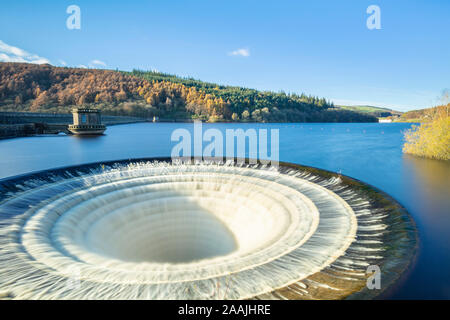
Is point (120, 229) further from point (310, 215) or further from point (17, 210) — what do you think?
point (310, 215)

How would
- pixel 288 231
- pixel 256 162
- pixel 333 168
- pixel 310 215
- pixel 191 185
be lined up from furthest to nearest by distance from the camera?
pixel 333 168 < pixel 256 162 < pixel 191 185 < pixel 310 215 < pixel 288 231

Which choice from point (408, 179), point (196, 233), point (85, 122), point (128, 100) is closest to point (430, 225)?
point (196, 233)

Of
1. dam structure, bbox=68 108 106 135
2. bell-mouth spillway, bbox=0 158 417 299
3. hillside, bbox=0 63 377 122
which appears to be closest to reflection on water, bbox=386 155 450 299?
bell-mouth spillway, bbox=0 158 417 299

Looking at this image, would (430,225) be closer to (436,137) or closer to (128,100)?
(436,137)

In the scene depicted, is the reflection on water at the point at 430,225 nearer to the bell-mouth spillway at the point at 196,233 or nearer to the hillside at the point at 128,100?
the bell-mouth spillway at the point at 196,233

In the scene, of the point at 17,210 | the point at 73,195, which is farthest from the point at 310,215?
the point at 17,210

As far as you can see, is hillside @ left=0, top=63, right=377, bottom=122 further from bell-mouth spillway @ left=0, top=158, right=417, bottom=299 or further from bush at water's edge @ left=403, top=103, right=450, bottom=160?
bush at water's edge @ left=403, top=103, right=450, bottom=160
